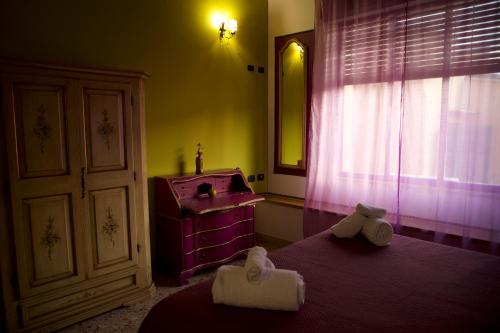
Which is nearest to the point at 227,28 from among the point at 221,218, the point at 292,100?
the point at 292,100

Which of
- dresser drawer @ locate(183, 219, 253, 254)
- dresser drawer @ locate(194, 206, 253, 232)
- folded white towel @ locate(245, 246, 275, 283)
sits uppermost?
folded white towel @ locate(245, 246, 275, 283)

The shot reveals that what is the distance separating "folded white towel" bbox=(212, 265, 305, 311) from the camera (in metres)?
1.36

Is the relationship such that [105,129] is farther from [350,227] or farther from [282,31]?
[282,31]

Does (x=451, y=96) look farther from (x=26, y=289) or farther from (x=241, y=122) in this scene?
(x=26, y=289)

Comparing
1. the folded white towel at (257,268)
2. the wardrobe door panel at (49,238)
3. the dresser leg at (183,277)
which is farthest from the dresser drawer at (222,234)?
the folded white towel at (257,268)

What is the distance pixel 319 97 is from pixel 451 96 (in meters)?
1.13

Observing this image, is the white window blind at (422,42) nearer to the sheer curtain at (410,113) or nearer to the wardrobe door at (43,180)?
the sheer curtain at (410,113)

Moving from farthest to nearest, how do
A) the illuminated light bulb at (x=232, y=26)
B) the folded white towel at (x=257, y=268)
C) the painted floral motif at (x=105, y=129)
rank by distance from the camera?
the illuminated light bulb at (x=232, y=26), the painted floral motif at (x=105, y=129), the folded white towel at (x=257, y=268)

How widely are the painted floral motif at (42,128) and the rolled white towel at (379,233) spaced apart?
2085 millimetres

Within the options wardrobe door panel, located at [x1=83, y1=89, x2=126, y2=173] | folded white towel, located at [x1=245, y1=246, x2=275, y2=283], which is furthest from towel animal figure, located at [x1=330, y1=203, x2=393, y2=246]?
wardrobe door panel, located at [x1=83, y1=89, x2=126, y2=173]

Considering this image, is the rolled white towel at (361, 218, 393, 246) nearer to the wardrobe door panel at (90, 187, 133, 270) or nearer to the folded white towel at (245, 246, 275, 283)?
the folded white towel at (245, 246, 275, 283)

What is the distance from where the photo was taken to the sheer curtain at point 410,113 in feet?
8.14

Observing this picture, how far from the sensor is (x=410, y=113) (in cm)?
282

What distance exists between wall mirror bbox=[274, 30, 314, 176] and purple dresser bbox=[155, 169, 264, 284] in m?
0.74
